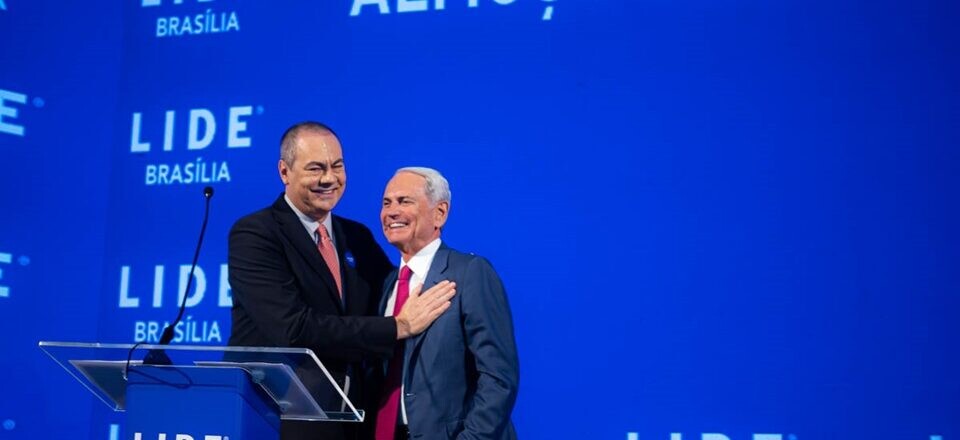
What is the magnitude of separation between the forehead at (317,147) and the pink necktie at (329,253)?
7.8 inches

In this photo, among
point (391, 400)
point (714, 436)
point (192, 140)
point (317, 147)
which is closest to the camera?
point (391, 400)

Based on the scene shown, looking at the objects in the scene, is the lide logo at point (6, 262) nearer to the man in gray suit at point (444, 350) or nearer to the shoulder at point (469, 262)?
the man in gray suit at point (444, 350)

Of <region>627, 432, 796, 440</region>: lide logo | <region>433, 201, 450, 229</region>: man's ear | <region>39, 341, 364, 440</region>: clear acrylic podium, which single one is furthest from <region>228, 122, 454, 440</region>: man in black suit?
<region>627, 432, 796, 440</region>: lide logo

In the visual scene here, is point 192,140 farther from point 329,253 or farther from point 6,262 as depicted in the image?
point 329,253

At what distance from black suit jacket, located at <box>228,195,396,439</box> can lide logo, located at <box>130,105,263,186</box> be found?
1142mm

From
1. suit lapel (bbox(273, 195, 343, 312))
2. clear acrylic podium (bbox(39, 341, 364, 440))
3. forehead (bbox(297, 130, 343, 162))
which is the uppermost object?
forehead (bbox(297, 130, 343, 162))

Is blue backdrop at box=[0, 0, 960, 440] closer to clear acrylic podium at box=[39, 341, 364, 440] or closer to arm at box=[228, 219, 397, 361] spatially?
arm at box=[228, 219, 397, 361]

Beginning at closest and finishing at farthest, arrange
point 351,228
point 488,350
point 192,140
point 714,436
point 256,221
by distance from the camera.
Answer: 1. point 488,350
2. point 256,221
3. point 351,228
4. point 714,436
5. point 192,140

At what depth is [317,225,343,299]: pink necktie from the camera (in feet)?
9.71

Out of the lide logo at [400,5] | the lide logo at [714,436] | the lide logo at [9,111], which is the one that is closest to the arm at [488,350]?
the lide logo at [714,436]

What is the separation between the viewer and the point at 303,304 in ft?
9.02

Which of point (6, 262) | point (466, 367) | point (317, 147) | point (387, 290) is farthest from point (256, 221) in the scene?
point (6, 262)

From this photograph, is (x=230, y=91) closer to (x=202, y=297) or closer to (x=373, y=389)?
(x=202, y=297)

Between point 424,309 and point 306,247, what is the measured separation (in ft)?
1.30
